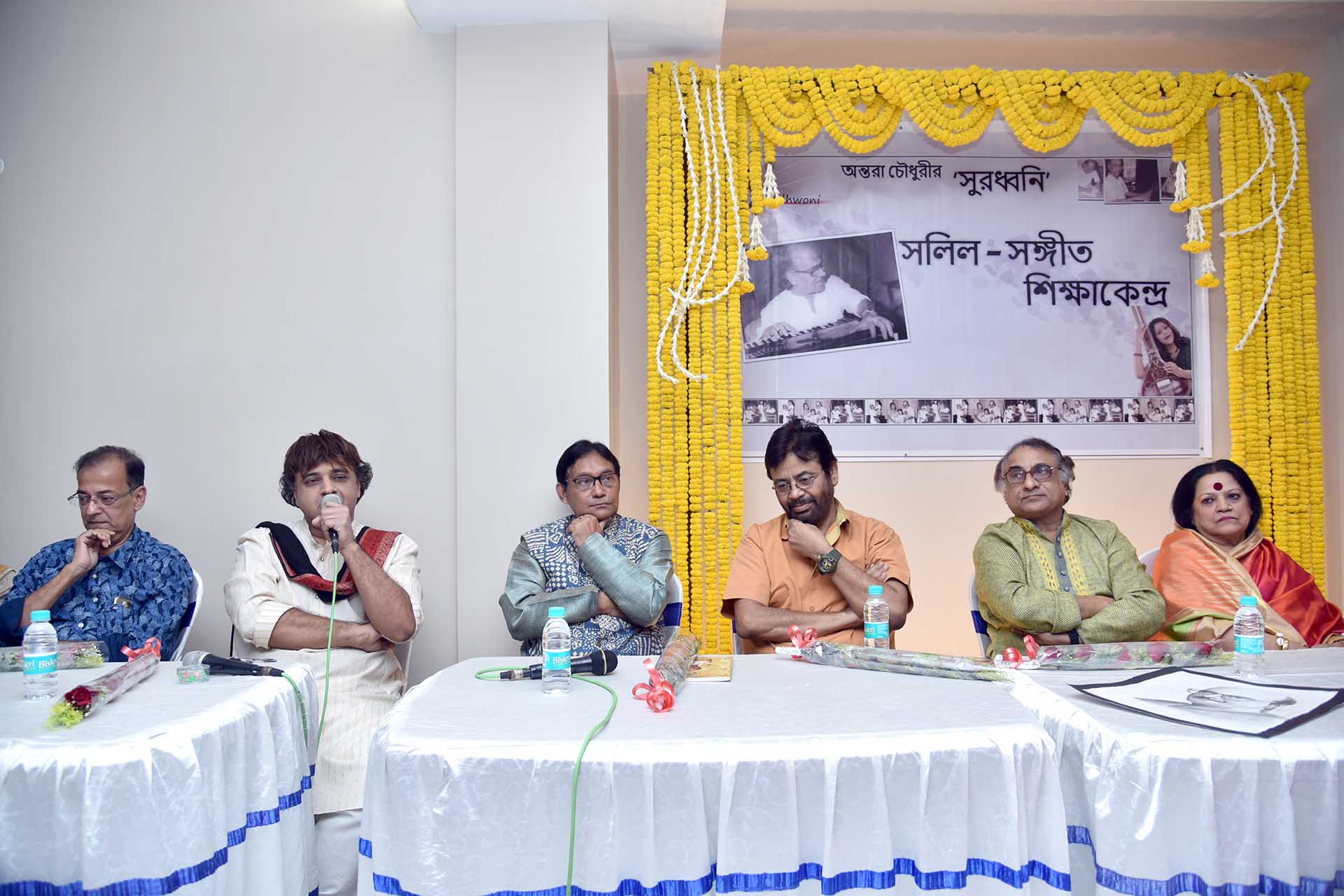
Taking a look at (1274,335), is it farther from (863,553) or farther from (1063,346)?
(863,553)

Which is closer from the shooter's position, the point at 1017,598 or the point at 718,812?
the point at 718,812

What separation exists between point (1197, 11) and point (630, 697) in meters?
4.16

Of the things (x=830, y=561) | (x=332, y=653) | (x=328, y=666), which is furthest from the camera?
(x=830, y=561)

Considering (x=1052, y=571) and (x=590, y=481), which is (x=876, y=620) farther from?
(x=590, y=481)

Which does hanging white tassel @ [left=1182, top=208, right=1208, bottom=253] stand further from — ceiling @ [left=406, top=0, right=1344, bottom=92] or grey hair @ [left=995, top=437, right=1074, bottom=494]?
grey hair @ [left=995, top=437, right=1074, bottom=494]

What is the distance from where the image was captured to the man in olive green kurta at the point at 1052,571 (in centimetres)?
294

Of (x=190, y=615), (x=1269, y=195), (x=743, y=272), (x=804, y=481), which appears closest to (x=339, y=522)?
(x=190, y=615)

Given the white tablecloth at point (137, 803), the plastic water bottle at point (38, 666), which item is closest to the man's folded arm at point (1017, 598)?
the white tablecloth at point (137, 803)

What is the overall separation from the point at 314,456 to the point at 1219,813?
2609 mm

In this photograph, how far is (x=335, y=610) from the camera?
9.89ft

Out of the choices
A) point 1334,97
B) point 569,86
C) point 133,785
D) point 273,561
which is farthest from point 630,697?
point 1334,97

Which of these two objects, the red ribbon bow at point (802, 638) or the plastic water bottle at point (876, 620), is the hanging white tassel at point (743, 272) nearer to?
the plastic water bottle at point (876, 620)

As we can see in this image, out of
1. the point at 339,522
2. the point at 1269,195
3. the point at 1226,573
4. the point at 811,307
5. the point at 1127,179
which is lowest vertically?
the point at 1226,573

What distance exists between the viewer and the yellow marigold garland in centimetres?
405
